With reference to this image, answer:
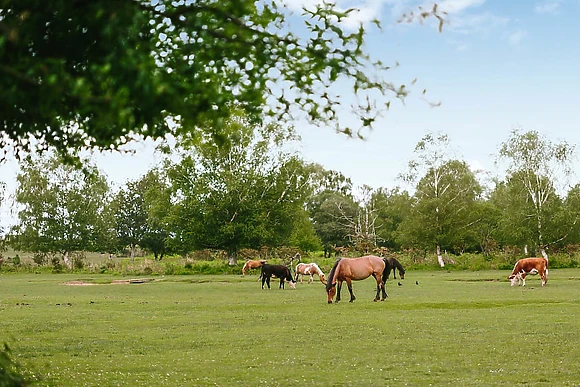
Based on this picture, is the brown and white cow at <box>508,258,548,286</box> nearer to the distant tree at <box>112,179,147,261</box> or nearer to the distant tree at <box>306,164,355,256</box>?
the distant tree at <box>306,164,355,256</box>

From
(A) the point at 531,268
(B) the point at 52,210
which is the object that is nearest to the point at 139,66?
(A) the point at 531,268

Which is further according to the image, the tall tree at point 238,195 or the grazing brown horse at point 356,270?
the tall tree at point 238,195

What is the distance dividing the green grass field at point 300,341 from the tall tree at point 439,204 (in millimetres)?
38138

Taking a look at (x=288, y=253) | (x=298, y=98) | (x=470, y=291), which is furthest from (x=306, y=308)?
(x=288, y=253)

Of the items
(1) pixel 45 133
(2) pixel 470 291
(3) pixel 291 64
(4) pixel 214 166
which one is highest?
(4) pixel 214 166

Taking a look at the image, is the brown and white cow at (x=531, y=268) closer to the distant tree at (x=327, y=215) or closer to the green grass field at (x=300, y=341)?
the green grass field at (x=300, y=341)

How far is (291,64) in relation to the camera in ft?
21.9

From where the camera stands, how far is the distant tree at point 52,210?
258 ft

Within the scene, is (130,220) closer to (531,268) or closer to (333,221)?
(333,221)

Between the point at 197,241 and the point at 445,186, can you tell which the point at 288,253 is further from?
the point at 445,186

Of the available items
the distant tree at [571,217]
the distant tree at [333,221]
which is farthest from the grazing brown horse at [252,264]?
the distant tree at [333,221]

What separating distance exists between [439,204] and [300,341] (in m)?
52.7

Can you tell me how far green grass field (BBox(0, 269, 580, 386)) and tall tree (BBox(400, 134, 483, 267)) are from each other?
38138mm

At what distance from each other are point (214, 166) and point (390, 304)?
140 feet
